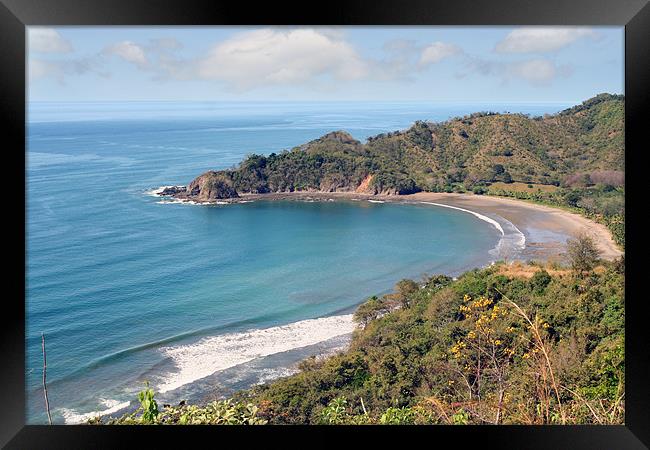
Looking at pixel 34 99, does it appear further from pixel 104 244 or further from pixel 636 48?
pixel 636 48

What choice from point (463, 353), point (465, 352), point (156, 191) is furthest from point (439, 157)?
point (463, 353)

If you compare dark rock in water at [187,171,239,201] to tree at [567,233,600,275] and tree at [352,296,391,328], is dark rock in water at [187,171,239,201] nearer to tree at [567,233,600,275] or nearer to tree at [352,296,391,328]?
tree at [352,296,391,328]

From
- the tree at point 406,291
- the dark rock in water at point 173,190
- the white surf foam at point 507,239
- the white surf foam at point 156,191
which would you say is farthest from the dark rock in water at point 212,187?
the tree at point 406,291

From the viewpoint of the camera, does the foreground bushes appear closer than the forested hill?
Yes

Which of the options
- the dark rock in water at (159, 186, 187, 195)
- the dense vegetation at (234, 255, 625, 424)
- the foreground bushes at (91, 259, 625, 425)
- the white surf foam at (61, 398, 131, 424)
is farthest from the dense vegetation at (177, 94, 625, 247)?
the white surf foam at (61, 398, 131, 424)

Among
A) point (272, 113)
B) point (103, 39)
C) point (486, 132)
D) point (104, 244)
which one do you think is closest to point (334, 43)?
point (272, 113)

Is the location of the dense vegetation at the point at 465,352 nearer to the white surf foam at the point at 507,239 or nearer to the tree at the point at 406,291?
the tree at the point at 406,291

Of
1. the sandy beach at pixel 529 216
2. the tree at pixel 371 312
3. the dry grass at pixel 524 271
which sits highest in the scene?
the sandy beach at pixel 529 216
